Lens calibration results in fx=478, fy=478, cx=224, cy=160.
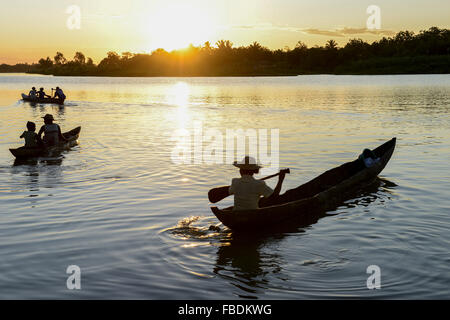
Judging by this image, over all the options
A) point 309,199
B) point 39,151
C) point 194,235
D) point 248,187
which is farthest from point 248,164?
point 39,151

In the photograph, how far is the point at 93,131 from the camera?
26.8m

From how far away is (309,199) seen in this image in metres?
10.5

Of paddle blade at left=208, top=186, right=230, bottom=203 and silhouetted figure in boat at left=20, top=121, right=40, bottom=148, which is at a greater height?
silhouetted figure in boat at left=20, top=121, right=40, bottom=148

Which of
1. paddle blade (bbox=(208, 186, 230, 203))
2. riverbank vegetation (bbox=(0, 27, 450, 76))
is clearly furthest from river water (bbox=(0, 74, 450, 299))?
riverbank vegetation (bbox=(0, 27, 450, 76))

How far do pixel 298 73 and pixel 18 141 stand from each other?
481ft

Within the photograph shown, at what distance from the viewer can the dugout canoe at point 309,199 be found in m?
9.18

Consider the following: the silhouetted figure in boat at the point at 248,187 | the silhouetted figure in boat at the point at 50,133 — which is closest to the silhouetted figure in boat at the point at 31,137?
the silhouetted figure in boat at the point at 50,133

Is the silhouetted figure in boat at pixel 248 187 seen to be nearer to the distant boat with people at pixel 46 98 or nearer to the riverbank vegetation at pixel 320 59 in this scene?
the distant boat with people at pixel 46 98

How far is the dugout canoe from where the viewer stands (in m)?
9.18

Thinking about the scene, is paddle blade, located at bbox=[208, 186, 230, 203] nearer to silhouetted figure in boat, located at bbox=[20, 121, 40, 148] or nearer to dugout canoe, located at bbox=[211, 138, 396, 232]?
dugout canoe, located at bbox=[211, 138, 396, 232]

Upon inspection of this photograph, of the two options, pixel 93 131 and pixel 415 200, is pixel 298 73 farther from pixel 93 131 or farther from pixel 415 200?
pixel 415 200

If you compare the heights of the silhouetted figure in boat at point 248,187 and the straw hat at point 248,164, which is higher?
the straw hat at point 248,164

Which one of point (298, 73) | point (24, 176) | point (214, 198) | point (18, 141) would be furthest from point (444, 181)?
point (298, 73)
